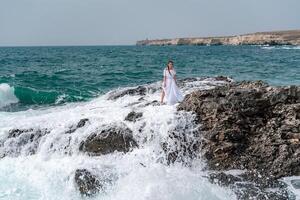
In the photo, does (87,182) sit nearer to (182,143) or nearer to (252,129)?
(182,143)

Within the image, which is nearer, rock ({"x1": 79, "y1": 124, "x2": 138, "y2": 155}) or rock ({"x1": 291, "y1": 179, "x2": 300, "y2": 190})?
rock ({"x1": 291, "y1": 179, "x2": 300, "y2": 190})

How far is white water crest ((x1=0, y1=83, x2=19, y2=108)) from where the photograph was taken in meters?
24.5

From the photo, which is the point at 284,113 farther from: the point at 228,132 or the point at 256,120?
the point at 228,132

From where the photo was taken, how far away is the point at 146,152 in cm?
1147

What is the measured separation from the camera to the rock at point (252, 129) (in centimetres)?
1061

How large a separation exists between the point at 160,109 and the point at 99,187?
3245 millimetres

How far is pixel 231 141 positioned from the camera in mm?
11211

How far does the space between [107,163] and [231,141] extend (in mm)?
3222

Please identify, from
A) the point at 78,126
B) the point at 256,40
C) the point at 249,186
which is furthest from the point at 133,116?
the point at 256,40

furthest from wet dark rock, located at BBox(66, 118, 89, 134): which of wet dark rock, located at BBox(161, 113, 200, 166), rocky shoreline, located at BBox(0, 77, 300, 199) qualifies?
wet dark rock, located at BBox(161, 113, 200, 166)

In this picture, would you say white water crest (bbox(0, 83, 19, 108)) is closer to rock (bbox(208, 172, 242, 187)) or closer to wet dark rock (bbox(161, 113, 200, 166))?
wet dark rock (bbox(161, 113, 200, 166))

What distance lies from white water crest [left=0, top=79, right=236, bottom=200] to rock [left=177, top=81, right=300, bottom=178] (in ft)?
1.54

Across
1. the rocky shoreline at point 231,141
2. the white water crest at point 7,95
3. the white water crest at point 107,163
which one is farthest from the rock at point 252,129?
the white water crest at point 7,95

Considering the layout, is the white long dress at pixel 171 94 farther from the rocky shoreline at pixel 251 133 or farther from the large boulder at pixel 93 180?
the large boulder at pixel 93 180
